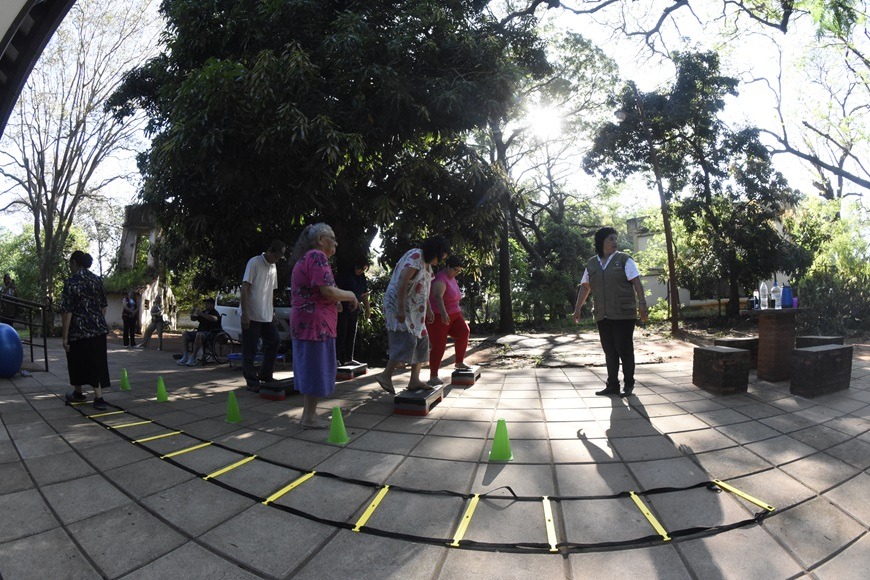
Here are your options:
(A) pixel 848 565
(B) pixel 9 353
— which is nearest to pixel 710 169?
(A) pixel 848 565

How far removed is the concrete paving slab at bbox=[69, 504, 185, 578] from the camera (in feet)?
6.79

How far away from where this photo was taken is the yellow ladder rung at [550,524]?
2177 mm

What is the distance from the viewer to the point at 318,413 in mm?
4539

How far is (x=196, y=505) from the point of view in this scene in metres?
2.60

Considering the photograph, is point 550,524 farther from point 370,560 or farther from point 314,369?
point 314,369

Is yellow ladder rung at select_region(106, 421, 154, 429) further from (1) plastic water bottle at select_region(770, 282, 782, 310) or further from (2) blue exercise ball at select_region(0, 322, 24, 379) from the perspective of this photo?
(1) plastic water bottle at select_region(770, 282, 782, 310)

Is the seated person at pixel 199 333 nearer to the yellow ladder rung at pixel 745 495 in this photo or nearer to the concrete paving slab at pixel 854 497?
the yellow ladder rung at pixel 745 495

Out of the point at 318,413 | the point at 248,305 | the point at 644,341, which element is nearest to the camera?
the point at 318,413

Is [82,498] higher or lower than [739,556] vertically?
higher

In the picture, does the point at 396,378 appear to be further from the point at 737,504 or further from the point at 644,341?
the point at 644,341

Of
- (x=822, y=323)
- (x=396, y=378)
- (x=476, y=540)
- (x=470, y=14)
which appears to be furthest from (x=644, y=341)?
(x=476, y=540)

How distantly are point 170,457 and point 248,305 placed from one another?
242 centimetres

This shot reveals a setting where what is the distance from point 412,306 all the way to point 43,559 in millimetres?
3233

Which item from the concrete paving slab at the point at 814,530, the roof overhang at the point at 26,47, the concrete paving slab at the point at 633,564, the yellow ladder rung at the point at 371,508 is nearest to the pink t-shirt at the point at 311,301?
the yellow ladder rung at the point at 371,508
